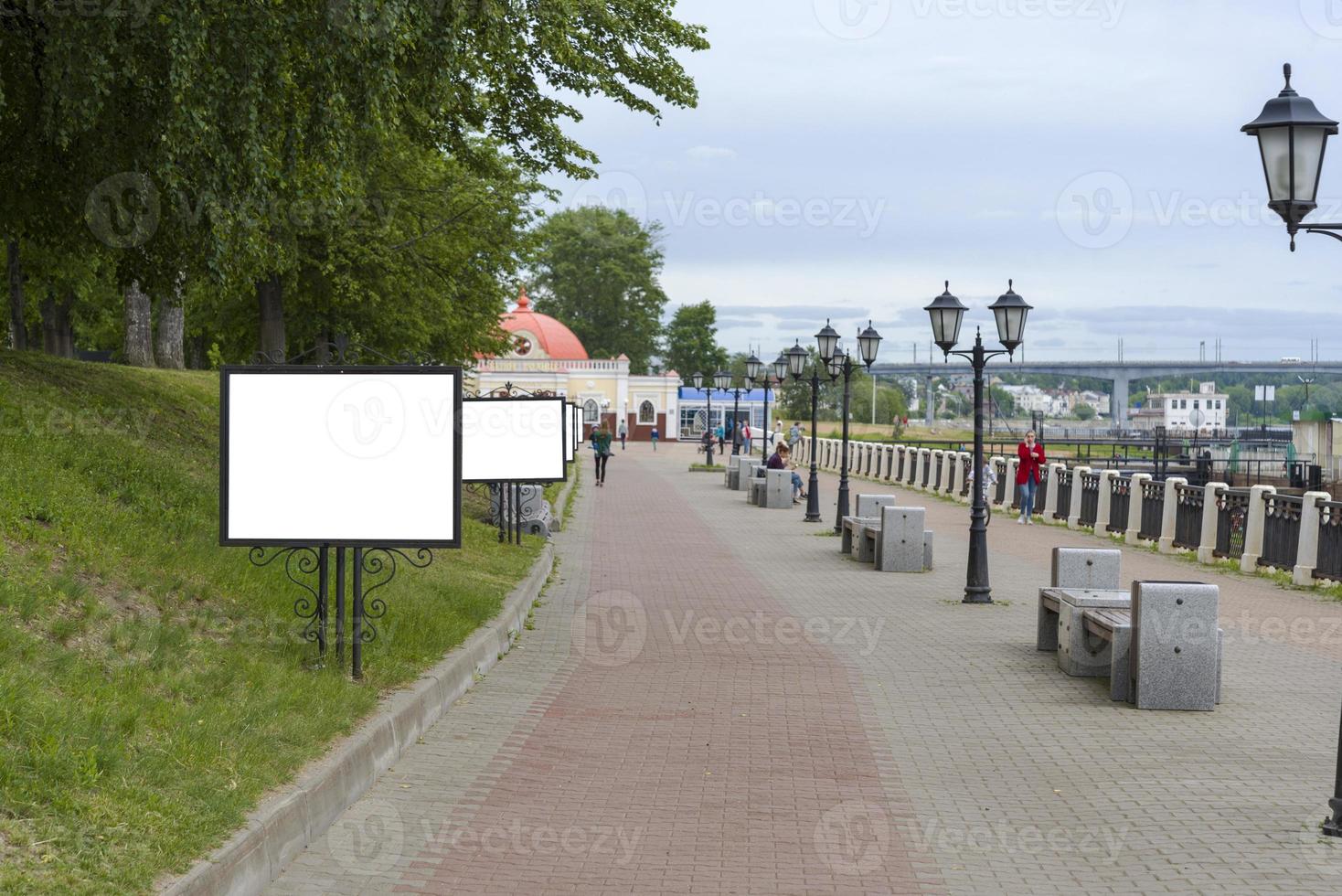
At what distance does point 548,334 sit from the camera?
10462 cm

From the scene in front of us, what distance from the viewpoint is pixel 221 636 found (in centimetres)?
838

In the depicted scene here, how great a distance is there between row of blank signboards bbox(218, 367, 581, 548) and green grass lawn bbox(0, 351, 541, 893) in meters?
0.72

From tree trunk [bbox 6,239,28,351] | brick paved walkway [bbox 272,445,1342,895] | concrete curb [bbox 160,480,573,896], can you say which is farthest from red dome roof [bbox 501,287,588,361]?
concrete curb [bbox 160,480,573,896]

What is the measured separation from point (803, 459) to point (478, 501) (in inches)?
1559

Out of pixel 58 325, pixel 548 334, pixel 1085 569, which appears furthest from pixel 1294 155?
pixel 548 334

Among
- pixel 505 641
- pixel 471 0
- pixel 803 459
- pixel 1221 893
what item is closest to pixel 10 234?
pixel 471 0

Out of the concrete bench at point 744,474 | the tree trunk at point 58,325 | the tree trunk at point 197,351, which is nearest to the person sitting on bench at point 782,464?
the concrete bench at point 744,474

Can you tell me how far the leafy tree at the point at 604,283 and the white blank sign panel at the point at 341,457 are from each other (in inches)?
4430

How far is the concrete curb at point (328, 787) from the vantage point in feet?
16.9

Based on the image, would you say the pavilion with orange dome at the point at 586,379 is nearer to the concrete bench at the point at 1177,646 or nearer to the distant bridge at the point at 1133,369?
the distant bridge at the point at 1133,369

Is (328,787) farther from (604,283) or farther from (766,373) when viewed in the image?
(604,283)

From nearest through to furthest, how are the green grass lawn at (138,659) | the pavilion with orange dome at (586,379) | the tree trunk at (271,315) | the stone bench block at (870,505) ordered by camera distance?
the green grass lawn at (138,659) → the stone bench block at (870,505) → the tree trunk at (271,315) → the pavilion with orange dome at (586,379)

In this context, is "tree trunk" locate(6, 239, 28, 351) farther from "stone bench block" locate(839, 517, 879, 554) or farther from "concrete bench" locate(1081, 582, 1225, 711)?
"concrete bench" locate(1081, 582, 1225, 711)

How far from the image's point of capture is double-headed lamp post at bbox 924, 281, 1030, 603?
52.2 feet
